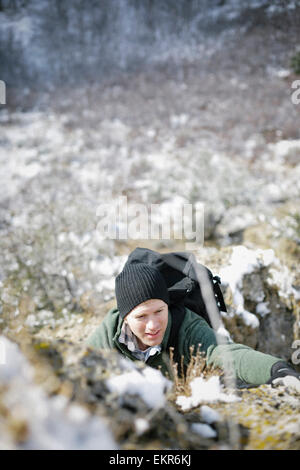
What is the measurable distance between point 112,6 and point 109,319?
41.2 ft

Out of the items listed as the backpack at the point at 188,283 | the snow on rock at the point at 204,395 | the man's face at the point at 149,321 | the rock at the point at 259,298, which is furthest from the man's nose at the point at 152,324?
the rock at the point at 259,298

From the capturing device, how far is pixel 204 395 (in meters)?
1.71

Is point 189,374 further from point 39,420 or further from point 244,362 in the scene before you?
point 39,420

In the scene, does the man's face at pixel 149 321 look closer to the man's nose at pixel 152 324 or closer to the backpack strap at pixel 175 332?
the man's nose at pixel 152 324

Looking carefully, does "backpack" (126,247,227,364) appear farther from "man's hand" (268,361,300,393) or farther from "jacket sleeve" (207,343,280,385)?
"man's hand" (268,361,300,393)

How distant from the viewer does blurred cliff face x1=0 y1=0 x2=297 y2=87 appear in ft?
32.8

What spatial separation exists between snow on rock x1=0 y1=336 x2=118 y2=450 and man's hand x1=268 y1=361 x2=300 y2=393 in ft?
3.67

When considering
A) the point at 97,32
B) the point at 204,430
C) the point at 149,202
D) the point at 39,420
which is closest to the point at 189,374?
the point at 204,430

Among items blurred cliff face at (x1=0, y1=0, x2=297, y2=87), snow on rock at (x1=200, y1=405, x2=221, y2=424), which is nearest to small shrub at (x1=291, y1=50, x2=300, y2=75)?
blurred cliff face at (x1=0, y1=0, x2=297, y2=87)

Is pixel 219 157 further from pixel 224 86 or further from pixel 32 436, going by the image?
pixel 32 436

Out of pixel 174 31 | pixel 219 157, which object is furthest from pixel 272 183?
pixel 174 31

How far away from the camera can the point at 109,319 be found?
255cm

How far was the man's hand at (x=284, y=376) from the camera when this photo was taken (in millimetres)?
1837

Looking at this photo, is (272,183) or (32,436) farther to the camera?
(272,183)
